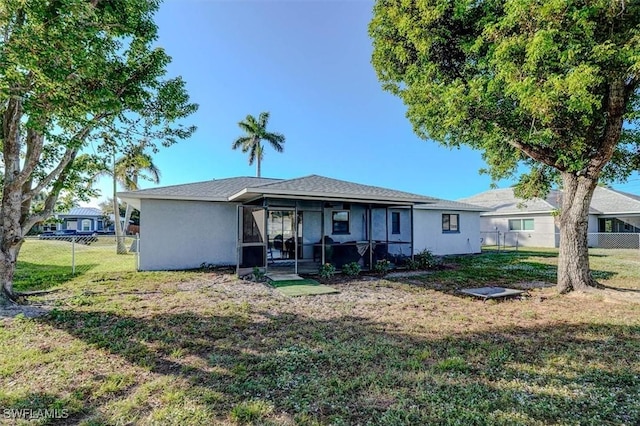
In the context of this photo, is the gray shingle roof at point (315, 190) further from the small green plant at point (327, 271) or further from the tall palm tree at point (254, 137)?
the tall palm tree at point (254, 137)

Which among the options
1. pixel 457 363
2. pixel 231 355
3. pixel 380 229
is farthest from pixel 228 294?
pixel 380 229

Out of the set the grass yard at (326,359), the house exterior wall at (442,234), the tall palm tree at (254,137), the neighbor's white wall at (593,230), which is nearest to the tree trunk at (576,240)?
the grass yard at (326,359)

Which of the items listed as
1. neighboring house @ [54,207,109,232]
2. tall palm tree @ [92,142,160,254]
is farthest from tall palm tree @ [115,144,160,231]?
neighboring house @ [54,207,109,232]

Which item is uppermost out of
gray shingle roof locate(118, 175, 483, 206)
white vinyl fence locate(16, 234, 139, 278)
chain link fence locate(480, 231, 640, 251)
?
gray shingle roof locate(118, 175, 483, 206)

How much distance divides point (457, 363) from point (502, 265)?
10.7 m

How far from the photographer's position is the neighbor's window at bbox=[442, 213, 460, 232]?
55.9ft

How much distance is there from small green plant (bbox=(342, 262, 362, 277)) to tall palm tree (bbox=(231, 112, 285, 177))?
19279 millimetres

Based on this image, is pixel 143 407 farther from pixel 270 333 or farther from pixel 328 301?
pixel 328 301

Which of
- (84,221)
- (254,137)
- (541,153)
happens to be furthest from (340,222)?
(84,221)

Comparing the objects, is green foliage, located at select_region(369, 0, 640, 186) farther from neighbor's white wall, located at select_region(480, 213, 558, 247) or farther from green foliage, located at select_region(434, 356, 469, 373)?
neighbor's white wall, located at select_region(480, 213, 558, 247)

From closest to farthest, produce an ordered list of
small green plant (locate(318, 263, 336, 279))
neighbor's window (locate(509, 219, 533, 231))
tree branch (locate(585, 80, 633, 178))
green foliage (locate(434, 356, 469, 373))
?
green foliage (locate(434, 356, 469, 373)), tree branch (locate(585, 80, 633, 178)), small green plant (locate(318, 263, 336, 279)), neighbor's window (locate(509, 219, 533, 231))

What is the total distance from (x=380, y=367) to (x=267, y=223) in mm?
6803

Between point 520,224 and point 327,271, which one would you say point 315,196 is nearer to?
point 327,271

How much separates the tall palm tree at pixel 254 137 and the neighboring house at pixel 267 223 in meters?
14.1
